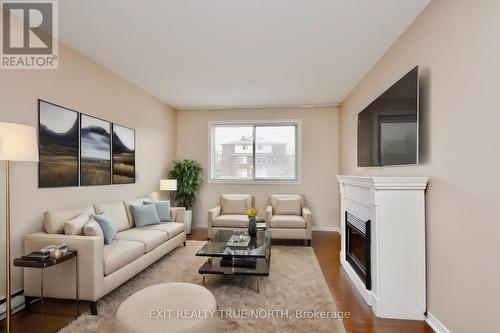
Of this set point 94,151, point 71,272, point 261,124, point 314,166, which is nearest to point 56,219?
point 71,272

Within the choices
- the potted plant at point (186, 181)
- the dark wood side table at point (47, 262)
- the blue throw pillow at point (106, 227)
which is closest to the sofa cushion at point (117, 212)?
the blue throw pillow at point (106, 227)

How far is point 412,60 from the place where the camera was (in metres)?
2.61

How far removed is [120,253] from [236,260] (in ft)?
4.29

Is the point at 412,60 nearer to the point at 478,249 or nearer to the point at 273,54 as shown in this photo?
the point at 273,54

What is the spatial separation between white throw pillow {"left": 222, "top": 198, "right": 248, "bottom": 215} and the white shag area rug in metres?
1.55

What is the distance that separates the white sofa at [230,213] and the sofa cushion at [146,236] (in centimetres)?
124

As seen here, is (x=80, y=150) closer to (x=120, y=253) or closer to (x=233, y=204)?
(x=120, y=253)

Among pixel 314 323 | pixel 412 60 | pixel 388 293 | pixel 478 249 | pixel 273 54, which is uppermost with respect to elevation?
pixel 273 54

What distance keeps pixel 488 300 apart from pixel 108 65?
15.5ft

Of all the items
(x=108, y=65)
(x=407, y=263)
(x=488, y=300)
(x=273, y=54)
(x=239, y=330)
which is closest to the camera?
(x=488, y=300)

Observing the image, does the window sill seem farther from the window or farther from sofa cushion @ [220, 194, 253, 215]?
sofa cushion @ [220, 194, 253, 215]

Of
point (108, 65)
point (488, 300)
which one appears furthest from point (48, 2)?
point (488, 300)

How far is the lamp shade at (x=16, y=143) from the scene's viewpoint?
6.49 feet

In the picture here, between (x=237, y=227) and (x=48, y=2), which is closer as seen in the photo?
(x=48, y=2)
